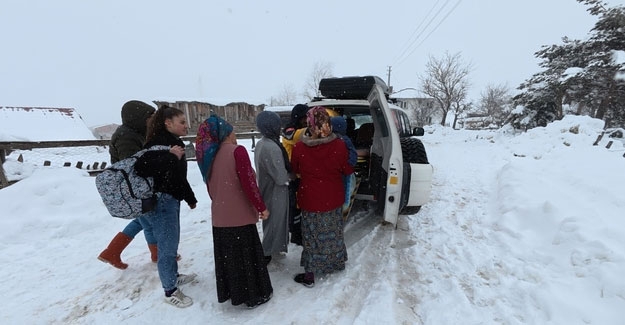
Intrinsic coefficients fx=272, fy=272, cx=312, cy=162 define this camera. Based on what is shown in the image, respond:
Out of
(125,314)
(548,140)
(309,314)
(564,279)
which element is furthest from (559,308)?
(548,140)

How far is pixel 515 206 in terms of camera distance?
415cm

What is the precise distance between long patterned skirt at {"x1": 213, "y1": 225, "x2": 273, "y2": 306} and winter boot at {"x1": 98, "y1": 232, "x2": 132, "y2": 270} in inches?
55.8

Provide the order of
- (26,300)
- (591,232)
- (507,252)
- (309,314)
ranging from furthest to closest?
(507,252), (591,232), (26,300), (309,314)

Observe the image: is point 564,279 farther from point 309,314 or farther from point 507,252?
point 309,314

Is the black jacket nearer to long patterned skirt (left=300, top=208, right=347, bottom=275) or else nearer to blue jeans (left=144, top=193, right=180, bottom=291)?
blue jeans (left=144, top=193, right=180, bottom=291)

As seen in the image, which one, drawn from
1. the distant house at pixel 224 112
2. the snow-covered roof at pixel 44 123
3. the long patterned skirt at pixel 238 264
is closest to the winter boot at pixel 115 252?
the long patterned skirt at pixel 238 264

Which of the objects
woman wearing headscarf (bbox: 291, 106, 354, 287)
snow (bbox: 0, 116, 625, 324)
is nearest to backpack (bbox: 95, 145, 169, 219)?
snow (bbox: 0, 116, 625, 324)

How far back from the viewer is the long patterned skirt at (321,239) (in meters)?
2.81

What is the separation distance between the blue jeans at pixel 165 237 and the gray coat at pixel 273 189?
2.89 feet

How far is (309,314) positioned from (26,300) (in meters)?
2.80

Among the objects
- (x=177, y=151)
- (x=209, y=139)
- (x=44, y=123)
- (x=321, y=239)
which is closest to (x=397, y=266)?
(x=321, y=239)

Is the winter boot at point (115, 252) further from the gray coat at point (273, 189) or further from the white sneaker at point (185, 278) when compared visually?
the gray coat at point (273, 189)

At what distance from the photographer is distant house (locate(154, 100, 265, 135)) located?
21766mm

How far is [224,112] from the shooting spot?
23.5 metres
